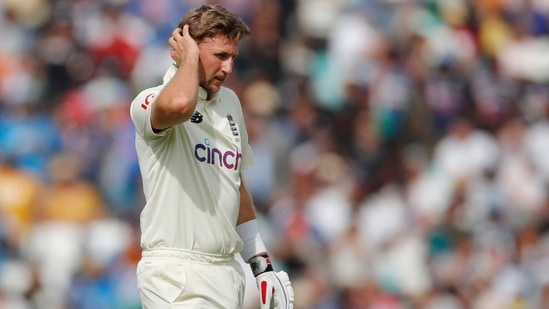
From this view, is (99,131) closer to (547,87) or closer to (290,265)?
(290,265)

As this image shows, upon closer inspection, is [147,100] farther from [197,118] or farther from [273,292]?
[273,292]

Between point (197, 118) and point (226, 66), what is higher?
point (226, 66)

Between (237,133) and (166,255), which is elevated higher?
(237,133)

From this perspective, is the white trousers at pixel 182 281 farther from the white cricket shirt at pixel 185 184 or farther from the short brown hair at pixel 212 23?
the short brown hair at pixel 212 23

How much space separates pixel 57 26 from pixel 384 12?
3.58 meters

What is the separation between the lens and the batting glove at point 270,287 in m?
5.67

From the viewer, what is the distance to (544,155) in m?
12.9

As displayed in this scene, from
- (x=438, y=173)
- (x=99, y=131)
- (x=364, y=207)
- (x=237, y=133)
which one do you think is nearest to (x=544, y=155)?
(x=438, y=173)

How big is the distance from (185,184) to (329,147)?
7.54m

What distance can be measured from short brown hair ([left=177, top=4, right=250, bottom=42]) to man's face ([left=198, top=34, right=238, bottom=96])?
0.02 metres

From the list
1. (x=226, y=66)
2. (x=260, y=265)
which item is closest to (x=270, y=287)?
(x=260, y=265)

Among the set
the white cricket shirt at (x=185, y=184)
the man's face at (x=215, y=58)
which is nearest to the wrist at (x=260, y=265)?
the white cricket shirt at (x=185, y=184)

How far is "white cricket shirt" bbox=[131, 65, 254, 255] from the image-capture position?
5.36 meters

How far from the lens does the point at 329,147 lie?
12859mm
